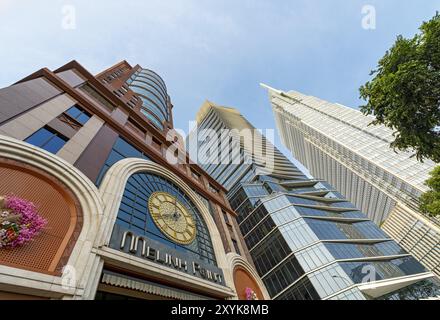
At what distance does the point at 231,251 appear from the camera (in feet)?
60.3

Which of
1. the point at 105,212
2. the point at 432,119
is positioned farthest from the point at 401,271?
the point at 105,212

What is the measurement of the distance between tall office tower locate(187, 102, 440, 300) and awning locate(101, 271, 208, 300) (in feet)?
81.0

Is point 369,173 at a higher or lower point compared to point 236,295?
higher


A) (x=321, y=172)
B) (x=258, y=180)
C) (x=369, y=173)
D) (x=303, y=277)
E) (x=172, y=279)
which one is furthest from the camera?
(x=321, y=172)

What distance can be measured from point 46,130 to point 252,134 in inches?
3682

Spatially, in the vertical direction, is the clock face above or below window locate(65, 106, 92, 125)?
below

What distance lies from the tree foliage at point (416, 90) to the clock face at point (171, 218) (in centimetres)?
1488

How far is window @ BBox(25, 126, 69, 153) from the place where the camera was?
1038cm

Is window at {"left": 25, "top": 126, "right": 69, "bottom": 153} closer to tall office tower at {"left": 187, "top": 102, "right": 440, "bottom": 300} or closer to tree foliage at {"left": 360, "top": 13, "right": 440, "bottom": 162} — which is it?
tree foliage at {"left": 360, "top": 13, "right": 440, "bottom": 162}

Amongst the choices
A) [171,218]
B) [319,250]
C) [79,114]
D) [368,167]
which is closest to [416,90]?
[171,218]

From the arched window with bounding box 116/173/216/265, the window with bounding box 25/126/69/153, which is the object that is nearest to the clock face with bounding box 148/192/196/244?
the arched window with bounding box 116/173/216/265

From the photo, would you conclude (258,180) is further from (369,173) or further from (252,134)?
(369,173)

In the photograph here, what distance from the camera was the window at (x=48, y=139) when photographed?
1038 cm
